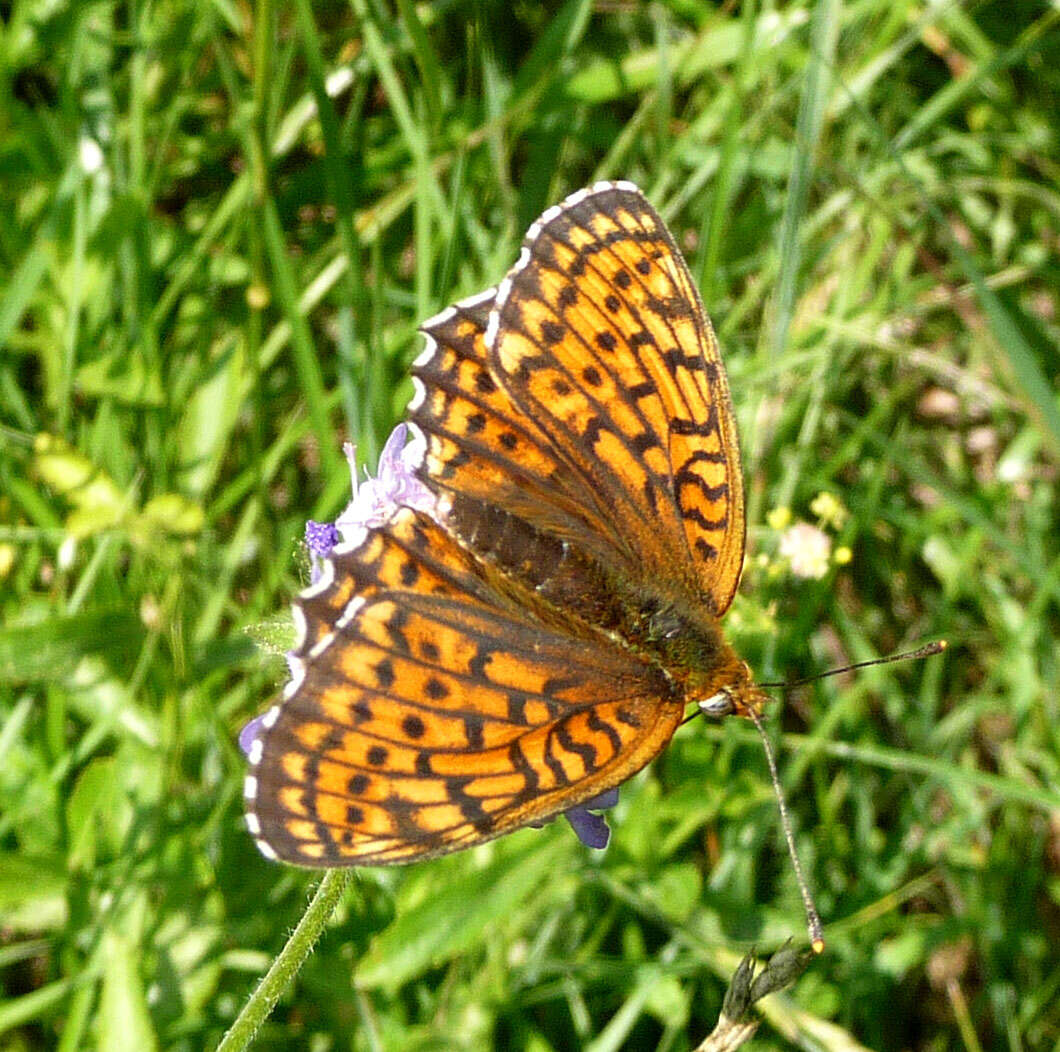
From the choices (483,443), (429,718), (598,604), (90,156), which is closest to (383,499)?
(483,443)

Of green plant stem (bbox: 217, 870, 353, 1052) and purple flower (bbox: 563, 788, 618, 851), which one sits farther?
purple flower (bbox: 563, 788, 618, 851)

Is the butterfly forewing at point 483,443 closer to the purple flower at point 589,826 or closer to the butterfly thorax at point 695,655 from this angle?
the butterfly thorax at point 695,655

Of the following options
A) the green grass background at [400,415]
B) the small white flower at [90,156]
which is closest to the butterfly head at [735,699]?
the green grass background at [400,415]

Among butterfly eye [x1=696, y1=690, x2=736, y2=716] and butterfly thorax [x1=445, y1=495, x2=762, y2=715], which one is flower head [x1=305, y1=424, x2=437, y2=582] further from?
butterfly eye [x1=696, y1=690, x2=736, y2=716]

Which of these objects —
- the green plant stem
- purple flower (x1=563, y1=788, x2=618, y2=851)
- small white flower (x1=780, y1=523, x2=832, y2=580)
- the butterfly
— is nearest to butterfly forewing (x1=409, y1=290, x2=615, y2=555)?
the butterfly

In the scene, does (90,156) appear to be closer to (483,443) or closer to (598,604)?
(483,443)

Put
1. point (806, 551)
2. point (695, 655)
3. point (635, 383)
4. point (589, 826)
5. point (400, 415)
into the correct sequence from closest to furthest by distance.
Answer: point (589, 826) < point (695, 655) < point (635, 383) < point (806, 551) < point (400, 415)
